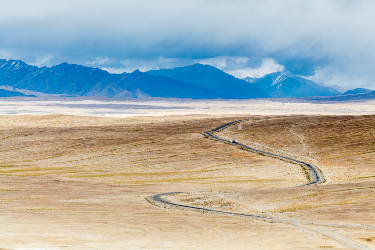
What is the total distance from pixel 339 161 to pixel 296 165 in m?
11.1

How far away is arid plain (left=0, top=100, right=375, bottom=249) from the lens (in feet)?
137

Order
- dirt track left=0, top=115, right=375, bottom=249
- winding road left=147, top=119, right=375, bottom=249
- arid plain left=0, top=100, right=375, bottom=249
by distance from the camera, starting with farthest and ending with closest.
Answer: dirt track left=0, top=115, right=375, bottom=249 → arid plain left=0, top=100, right=375, bottom=249 → winding road left=147, top=119, right=375, bottom=249

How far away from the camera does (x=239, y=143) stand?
418 feet

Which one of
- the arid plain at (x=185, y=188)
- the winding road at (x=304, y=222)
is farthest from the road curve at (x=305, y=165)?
the arid plain at (x=185, y=188)

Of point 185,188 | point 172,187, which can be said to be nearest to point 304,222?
point 185,188

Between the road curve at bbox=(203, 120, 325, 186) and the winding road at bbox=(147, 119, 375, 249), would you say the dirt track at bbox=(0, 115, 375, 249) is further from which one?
the road curve at bbox=(203, 120, 325, 186)

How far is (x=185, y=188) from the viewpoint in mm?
75562

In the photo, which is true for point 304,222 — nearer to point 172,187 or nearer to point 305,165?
point 172,187

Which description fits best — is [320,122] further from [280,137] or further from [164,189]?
[164,189]

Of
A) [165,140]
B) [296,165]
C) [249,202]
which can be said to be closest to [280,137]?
[165,140]

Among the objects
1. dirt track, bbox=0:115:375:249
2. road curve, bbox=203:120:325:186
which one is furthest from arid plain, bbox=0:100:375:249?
road curve, bbox=203:120:325:186

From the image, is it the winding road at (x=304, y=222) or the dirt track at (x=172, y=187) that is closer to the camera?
the winding road at (x=304, y=222)

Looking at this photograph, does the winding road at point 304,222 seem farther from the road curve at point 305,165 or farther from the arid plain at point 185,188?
the arid plain at point 185,188

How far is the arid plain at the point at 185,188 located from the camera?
41719 millimetres
